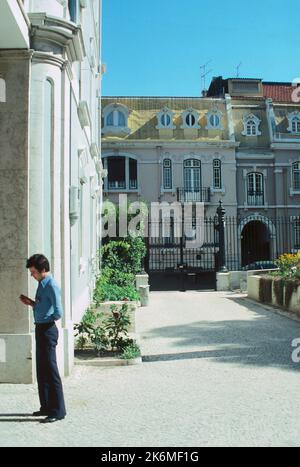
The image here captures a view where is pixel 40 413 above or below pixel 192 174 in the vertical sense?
below

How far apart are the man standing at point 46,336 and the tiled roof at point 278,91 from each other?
4297 cm

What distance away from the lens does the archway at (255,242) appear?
33344 millimetres

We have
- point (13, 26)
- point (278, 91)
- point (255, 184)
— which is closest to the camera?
point (13, 26)

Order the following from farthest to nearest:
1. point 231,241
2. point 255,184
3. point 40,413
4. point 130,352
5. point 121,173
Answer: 1. point 255,184
2. point 121,173
3. point 231,241
4. point 130,352
5. point 40,413

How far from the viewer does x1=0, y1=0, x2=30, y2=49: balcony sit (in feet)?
19.1

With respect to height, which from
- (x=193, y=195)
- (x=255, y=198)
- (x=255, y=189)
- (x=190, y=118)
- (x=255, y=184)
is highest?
(x=190, y=118)

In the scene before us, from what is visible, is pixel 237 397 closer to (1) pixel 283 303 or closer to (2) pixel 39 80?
(2) pixel 39 80

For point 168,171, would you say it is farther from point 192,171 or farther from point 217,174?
point 217,174

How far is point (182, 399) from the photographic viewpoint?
582 cm

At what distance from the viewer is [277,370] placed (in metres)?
7.11

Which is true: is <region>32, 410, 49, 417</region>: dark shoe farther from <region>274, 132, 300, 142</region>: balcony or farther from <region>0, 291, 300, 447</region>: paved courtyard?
<region>274, 132, 300, 142</region>: balcony

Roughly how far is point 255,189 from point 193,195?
170 inches

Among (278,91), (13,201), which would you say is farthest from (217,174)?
(13,201)

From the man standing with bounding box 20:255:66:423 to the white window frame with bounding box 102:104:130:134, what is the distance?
2786 centimetres
